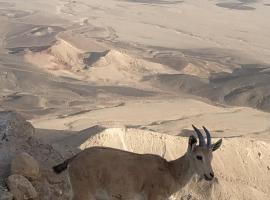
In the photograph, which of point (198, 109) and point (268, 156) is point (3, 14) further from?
point (268, 156)

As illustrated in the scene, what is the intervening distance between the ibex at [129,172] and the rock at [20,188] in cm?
101

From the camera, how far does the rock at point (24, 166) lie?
1085 centimetres

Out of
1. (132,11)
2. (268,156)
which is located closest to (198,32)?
(132,11)

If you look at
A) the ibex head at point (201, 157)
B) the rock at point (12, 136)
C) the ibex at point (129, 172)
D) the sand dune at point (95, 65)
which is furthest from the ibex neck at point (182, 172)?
the sand dune at point (95, 65)

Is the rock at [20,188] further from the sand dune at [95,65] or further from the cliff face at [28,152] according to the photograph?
the sand dune at [95,65]

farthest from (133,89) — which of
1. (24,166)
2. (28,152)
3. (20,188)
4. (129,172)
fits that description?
(129,172)

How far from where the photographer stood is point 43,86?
49594 millimetres

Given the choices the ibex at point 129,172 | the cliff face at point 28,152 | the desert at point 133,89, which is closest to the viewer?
the ibex at point 129,172

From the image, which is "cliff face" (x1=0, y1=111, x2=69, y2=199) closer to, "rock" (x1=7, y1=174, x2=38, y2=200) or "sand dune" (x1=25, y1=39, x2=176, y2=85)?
"rock" (x1=7, y1=174, x2=38, y2=200)

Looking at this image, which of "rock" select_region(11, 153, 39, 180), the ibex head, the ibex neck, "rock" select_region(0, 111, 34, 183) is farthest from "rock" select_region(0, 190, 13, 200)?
the ibex head

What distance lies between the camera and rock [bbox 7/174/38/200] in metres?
10.4

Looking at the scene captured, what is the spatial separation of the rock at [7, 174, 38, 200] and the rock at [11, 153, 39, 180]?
0.22 m

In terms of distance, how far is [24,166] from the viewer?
10.9 meters

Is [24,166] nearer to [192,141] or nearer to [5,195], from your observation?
[5,195]
